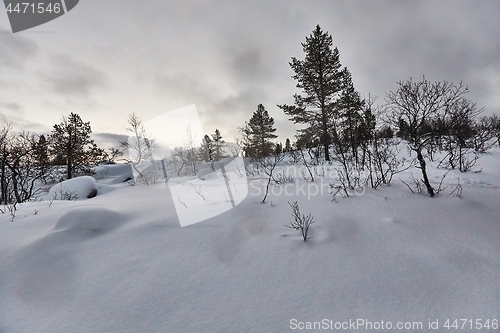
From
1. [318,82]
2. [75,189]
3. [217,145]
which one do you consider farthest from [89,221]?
[217,145]

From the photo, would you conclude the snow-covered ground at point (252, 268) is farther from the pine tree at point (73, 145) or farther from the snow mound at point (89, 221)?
the pine tree at point (73, 145)

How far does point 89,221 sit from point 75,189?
29.6 feet

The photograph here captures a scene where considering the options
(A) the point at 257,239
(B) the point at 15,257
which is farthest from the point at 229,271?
(B) the point at 15,257

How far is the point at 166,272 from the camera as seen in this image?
7.85 ft

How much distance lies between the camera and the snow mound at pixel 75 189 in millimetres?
9558

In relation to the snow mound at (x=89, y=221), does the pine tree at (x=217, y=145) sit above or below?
above

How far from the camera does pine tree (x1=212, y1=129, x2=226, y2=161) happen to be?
136 ft

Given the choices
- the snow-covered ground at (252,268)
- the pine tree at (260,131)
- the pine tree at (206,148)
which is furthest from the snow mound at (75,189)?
the pine tree at (206,148)

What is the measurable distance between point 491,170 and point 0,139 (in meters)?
23.2

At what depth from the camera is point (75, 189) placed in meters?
9.93

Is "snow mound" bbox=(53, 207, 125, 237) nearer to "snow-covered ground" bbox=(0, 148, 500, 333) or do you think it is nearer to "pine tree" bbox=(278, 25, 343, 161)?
"snow-covered ground" bbox=(0, 148, 500, 333)

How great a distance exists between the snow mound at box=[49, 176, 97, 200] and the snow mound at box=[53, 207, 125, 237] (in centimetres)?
800

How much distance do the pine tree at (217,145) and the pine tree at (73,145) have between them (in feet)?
73.4

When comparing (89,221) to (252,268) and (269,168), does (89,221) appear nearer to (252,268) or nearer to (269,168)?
(252,268)
